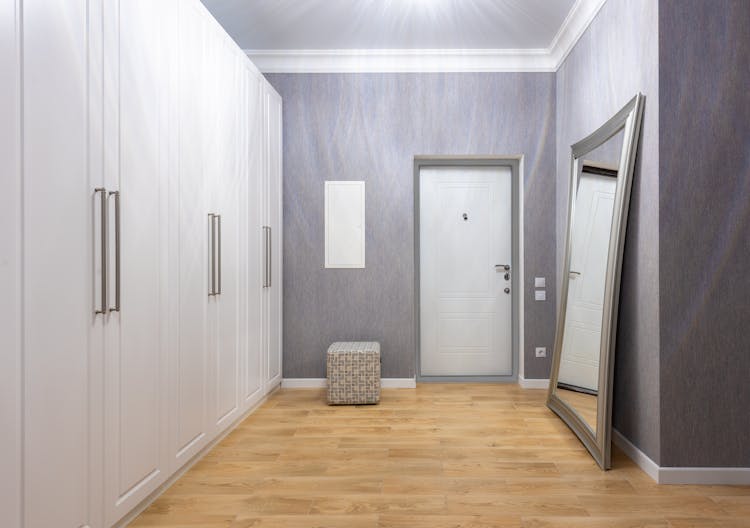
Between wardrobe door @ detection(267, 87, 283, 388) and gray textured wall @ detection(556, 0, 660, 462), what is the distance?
2396mm

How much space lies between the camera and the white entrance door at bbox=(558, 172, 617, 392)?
314 centimetres

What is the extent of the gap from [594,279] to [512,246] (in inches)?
64.8

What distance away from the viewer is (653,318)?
2.70 metres

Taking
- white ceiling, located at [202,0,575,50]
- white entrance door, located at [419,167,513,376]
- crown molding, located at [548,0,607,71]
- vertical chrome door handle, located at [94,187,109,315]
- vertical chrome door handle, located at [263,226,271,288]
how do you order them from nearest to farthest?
vertical chrome door handle, located at [94,187,109,315] < crown molding, located at [548,0,607,71] < white ceiling, located at [202,0,575,50] < vertical chrome door handle, located at [263,226,271,288] < white entrance door, located at [419,167,513,376]

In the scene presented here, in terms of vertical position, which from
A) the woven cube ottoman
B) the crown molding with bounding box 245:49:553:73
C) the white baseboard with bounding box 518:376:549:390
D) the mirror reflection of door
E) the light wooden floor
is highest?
the crown molding with bounding box 245:49:553:73

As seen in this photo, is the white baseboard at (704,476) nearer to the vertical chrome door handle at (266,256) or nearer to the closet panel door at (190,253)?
the closet panel door at (190,253)

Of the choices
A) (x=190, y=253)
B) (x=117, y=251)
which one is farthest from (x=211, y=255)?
(x=117, y=251)

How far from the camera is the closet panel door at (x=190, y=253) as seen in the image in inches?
105

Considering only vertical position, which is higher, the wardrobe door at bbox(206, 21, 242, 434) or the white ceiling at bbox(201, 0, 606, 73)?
the white ceiling at bbox(201, 0, 606, 73)

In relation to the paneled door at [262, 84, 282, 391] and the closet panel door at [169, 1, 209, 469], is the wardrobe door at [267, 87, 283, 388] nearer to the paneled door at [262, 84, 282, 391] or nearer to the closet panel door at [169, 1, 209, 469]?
the paneled door at [262, 84, 282, 391]

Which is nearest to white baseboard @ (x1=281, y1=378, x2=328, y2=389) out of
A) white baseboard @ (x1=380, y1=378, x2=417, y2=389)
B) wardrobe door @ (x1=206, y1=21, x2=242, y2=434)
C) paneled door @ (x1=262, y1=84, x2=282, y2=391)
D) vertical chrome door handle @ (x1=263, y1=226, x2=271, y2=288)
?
paneled door @ (x1=262, y1=84, x2=282, y2=391)

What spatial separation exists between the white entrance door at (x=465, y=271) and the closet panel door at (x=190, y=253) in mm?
2361

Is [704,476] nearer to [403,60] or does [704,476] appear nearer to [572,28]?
[572,28]

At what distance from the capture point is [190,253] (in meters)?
2.82
